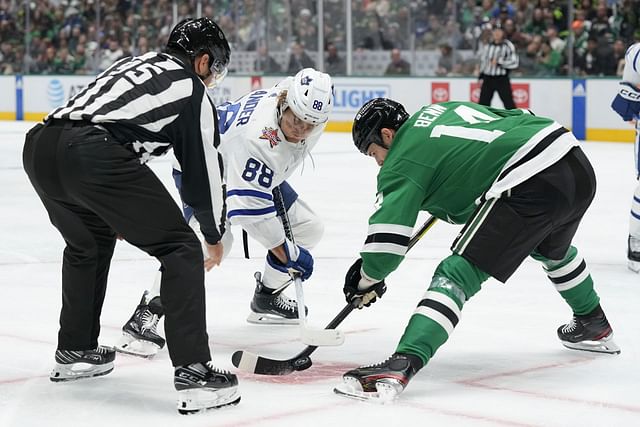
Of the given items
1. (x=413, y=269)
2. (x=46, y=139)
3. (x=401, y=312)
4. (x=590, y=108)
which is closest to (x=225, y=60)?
(x=46, y=139)

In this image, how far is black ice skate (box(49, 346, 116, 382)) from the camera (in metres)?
3.58

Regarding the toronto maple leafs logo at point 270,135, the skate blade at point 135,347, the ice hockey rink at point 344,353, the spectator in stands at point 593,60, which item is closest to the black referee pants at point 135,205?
the ice hockey rink at point 344,353

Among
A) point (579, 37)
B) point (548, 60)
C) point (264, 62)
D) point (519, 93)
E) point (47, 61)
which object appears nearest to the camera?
point (579, 37)

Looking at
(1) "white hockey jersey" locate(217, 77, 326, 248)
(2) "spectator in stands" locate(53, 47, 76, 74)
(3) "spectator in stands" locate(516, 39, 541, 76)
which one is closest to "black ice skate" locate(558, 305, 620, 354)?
(1) "white hockey jersey" locate(217, 77, 326, 248)

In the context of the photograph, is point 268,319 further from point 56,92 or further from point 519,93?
point 56,92

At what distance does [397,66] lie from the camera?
52.0 ft

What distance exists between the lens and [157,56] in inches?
133

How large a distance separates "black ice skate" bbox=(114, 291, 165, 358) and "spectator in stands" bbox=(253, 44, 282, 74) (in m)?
13.6

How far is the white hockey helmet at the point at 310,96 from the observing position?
3.89 m

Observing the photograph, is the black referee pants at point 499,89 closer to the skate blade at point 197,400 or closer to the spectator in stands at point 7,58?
the spectator in stands at point 7,58

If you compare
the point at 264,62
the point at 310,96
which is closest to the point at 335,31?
the point at 264,62

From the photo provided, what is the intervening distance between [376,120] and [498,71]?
10.5 meters

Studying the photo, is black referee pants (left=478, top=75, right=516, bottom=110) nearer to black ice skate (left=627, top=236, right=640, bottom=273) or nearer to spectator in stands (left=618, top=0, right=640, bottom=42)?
spectator in stands (left=618, top=0, right=640, bottom=42)

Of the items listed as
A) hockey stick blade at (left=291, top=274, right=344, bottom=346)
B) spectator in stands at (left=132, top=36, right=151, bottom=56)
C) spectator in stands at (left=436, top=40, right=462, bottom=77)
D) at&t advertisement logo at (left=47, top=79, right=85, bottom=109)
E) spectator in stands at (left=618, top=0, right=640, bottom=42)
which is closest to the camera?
hockey stick blade at (left=291, top=274, right=344, bottom=346)
